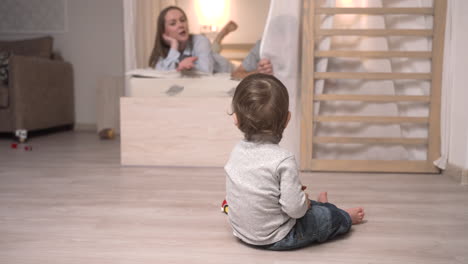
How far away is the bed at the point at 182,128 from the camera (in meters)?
2.09

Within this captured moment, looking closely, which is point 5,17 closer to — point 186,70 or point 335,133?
point 186,70

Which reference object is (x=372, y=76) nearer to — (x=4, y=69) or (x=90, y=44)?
(x=4, y=69)

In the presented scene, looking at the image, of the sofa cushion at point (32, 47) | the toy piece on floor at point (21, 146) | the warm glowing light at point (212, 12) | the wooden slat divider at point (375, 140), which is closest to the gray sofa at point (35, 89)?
the sofa cushion at point (32, 47)

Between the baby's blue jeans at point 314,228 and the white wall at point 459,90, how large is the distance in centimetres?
90

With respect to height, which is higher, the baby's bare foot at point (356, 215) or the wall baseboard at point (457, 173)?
the baby's bare foot at point (356, 215)

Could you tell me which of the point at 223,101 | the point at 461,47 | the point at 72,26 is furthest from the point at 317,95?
the point at 72,26

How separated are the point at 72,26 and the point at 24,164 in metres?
2.06

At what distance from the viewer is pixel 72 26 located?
391cm

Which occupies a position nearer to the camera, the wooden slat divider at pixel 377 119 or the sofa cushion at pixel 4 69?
the wooden slat divider at pixel 377 119

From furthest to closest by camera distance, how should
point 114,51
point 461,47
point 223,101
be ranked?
point 114,51 < point 223,101 < point 461,47

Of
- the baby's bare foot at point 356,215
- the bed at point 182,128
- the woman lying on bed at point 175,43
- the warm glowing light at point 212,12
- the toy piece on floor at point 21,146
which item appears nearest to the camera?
the baby's bare foot at point 356,215

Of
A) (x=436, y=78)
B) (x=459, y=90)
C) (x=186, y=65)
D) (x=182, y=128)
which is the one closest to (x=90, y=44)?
(x=186, y=65)

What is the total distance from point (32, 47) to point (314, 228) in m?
3.30

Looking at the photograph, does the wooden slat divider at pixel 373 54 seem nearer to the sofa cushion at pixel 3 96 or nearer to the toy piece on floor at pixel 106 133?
the toy piece on floor at pixel 106 133
